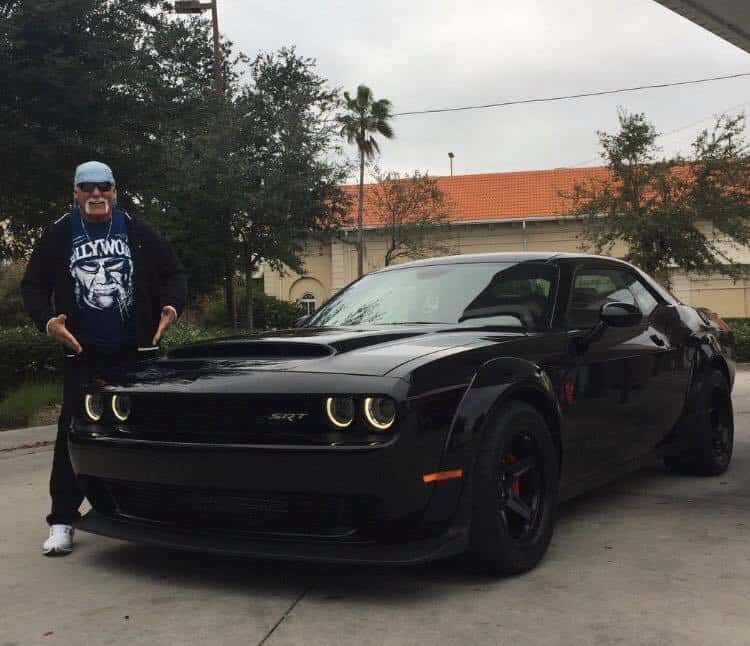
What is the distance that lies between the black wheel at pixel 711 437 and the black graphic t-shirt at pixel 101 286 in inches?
131

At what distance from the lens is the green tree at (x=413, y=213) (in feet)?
136

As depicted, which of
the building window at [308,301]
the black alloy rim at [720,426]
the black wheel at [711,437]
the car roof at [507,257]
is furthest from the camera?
the building window at [308,301]

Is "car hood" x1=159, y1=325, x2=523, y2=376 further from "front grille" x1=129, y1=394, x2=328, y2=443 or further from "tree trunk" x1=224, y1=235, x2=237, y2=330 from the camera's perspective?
"tree trunk" x1=224, y1=235, x2=237, y2=330

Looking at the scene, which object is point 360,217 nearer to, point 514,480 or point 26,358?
point 26,358

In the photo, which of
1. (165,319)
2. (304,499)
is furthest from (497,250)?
(304,499)

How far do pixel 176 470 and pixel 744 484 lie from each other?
3682 mm

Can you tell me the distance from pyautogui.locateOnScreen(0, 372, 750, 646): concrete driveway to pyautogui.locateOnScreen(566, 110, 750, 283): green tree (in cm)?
2431

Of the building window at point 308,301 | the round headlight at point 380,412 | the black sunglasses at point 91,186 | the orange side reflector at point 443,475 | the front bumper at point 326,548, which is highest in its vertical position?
the black sunglasses at point 91,186

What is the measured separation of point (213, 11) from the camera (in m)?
27.1

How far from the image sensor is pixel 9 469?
7078 mm

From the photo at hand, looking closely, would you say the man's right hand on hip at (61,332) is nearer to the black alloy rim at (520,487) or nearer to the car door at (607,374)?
the black alloy rim at (520,487)

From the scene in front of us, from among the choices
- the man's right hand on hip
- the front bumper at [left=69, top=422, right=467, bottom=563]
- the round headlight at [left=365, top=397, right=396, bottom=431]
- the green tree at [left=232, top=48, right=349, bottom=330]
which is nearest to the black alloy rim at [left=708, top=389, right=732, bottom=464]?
the front bumper at [left=69, top=422, right=467, bottom=563]

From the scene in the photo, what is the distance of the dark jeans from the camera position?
4.35m

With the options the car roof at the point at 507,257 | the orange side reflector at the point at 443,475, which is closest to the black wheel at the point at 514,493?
the orange side reflector at the point at 443,475
